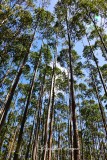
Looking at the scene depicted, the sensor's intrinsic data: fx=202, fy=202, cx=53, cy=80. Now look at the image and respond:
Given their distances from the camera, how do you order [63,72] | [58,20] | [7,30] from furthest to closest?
[63,72]
[58,20]
[7,30]

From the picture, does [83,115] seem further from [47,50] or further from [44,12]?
[44,12]

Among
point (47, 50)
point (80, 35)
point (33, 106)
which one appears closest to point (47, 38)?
point (47, 50)

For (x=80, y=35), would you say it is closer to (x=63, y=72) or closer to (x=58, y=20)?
(x=58, y=20)

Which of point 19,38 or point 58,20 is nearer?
point 19,38

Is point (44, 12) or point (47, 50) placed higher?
point (44, 12)

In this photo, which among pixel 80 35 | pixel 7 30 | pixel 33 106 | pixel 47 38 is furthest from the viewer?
pixel 33 106

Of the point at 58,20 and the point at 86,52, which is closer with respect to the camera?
the point at 58,20

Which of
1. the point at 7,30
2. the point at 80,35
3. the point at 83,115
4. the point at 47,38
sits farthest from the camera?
the point at 83,115

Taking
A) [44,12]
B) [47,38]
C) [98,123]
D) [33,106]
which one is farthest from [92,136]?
[44,12]

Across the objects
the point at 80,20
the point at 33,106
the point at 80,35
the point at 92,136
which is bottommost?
the point at 92,136

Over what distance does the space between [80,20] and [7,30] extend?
21.9 feet

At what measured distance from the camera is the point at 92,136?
29734mm

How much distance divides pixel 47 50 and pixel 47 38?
3.88ft

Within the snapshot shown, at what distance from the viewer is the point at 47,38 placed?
1978 centimetres
